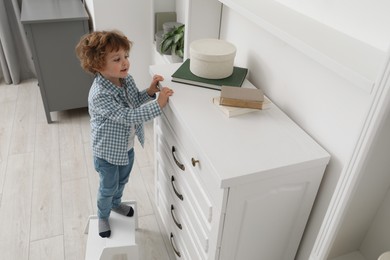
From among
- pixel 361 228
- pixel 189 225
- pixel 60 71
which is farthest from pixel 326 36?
pixel 60 71

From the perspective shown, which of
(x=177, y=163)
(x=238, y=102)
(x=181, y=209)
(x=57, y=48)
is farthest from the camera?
(x=57, y=48)

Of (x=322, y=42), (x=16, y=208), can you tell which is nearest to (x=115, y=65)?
(x=322, y=42)

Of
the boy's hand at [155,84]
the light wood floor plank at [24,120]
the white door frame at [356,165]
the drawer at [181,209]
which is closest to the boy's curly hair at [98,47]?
the boy's hand at [155,84]

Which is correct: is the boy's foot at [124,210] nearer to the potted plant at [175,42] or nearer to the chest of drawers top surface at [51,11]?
the potted plant at [175,42]

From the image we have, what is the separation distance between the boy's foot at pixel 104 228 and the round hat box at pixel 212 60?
763 millimetres

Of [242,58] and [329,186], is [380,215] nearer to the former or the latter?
[329,186]

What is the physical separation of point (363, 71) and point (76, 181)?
1.71m

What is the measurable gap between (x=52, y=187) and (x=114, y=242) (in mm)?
711

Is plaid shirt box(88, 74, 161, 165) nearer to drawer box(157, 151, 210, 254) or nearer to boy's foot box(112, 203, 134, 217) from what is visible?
drawer box(157, 151, 210, 254)

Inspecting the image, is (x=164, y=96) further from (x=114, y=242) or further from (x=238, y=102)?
(x=114, y=242)

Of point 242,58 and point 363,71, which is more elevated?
point 363,71

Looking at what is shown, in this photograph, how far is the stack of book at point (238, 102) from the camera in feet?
3.55

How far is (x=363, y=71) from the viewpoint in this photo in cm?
71

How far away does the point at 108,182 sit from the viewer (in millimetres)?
1402
